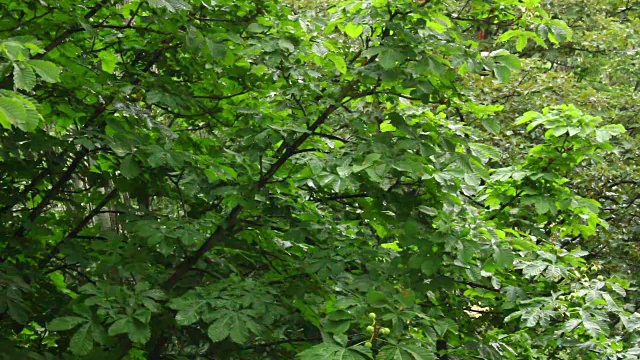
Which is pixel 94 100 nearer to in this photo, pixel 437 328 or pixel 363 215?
pixel 363 215

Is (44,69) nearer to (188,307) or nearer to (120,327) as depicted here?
(120,327)

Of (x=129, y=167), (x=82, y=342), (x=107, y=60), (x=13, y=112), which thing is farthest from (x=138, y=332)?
(x=107, y=60)

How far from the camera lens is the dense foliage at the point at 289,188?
116 inches

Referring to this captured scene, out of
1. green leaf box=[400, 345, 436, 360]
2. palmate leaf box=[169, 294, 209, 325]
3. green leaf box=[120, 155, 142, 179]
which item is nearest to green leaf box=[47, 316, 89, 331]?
palmate leaf box=[169, 294, 209, 325]

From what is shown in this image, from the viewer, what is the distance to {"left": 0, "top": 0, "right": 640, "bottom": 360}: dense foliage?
2.96 m

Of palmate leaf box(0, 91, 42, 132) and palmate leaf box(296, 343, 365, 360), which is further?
palmate leaf box(296, 343, 365, 360)

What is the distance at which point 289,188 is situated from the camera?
11.9 feet

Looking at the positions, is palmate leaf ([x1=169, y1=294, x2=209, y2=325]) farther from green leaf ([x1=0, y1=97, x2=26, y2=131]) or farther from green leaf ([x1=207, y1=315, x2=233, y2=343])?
green leaf ([x1=0, y1=97, x2=26, y2=131])

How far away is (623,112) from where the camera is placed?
767 centimetres

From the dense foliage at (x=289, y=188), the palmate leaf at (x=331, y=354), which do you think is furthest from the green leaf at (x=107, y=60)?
the palmate leaf at (x=331, y=354)

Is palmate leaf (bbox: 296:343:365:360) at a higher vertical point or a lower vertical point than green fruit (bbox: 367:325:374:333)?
higher

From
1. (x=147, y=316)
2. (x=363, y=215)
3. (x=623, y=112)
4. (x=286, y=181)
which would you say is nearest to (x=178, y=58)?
(x=286, y=181)

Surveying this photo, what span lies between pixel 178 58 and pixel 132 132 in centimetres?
82

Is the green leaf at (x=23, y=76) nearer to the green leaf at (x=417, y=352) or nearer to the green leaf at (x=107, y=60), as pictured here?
the green leaf at (x=417, y=352)
